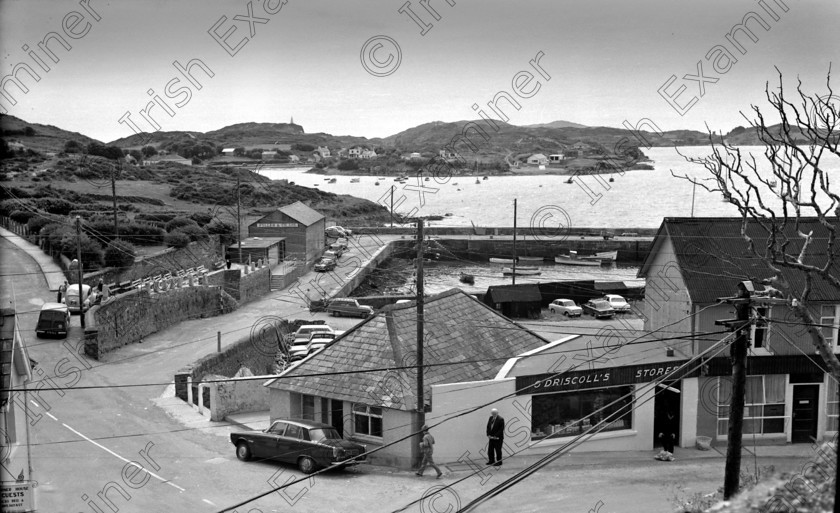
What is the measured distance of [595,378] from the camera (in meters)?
19.2

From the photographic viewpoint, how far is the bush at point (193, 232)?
55641 millimetres

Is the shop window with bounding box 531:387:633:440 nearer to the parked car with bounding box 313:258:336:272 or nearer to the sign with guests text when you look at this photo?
the sign with guests text

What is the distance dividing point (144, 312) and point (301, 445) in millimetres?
20635

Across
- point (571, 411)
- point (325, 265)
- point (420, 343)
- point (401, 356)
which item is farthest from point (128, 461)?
point (325, 265)

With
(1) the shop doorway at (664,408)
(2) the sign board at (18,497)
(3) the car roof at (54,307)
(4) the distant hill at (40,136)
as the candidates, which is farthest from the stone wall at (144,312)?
(4) the distant hill at (40,136)

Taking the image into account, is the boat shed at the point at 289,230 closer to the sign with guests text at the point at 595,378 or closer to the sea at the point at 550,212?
the sea at the point at 550,212

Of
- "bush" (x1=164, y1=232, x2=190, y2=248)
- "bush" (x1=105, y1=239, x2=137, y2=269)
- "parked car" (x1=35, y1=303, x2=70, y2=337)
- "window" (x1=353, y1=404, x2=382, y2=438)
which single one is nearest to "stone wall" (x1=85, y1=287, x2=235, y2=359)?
"parked car" (x1=35, y1=303, x2=70, y2=337)

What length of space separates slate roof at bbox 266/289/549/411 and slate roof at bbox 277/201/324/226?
136 feet

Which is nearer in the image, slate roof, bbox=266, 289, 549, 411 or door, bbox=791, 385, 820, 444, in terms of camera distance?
slate roof, bbox=266, 289, 549, 411

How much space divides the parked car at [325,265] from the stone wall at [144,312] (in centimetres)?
1727

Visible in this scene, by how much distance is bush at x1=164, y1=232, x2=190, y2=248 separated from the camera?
168ft

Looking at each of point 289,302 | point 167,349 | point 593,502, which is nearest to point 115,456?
point 593,502

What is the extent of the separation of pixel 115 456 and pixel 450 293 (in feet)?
31.6

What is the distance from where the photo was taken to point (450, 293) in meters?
22.8
